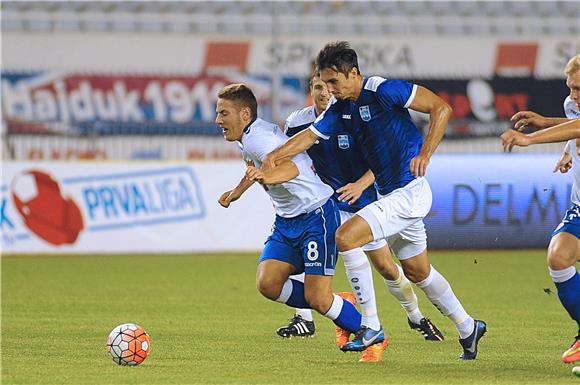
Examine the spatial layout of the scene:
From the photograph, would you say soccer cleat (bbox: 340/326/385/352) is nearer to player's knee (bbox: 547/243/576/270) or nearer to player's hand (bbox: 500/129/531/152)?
player's knee (bbox: 547/243/576/270)

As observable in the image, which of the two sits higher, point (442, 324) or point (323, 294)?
point (323, 294)

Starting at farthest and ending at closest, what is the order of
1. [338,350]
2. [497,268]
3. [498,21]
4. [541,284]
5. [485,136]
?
[498,21] < [485,136] < [497,268] < [541,284] < [338,350]

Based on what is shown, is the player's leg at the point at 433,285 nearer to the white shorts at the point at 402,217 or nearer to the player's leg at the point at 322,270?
the white shorts at the point at 402,217

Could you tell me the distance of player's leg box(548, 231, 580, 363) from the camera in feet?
25.9

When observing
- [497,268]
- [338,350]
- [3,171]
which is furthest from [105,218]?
[338,350]

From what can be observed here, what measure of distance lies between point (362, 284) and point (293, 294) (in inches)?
26.4

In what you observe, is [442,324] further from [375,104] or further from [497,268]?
[497,268]

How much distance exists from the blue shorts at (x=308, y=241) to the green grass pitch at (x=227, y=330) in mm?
634

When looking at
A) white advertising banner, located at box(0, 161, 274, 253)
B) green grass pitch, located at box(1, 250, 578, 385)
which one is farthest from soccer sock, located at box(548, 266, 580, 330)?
white advertising banner, located at box(0, 161, 274, 253)

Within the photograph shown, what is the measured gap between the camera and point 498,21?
34.3 m

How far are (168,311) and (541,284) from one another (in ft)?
16.8

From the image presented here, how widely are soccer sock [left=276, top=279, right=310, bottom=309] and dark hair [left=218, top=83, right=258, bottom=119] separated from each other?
123cm

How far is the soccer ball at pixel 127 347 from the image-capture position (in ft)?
25.1

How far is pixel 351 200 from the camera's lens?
8398 mm
